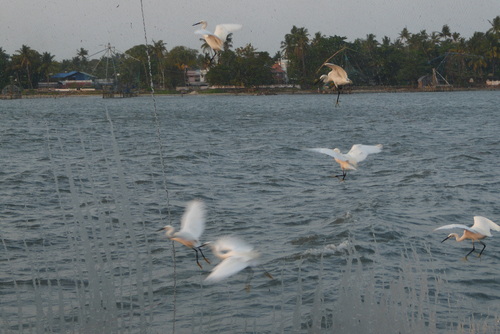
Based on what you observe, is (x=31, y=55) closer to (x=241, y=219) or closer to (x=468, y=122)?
(x=468, y=122)

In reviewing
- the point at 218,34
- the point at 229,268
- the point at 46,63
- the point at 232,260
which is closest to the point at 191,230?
the point at 232,260

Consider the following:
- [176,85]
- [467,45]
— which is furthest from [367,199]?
[176,85]

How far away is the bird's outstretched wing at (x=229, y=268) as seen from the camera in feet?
23.4

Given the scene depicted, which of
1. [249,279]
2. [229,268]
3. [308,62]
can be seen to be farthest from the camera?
[308,62]

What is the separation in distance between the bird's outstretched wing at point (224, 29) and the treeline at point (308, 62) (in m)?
106

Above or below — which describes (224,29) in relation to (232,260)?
above

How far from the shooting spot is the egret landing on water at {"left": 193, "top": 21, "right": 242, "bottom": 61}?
1041cm

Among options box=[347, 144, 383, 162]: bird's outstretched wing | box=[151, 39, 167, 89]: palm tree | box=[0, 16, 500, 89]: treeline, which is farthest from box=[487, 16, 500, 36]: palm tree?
box=[347, 144, 383, 162]: bird's outstretched wing

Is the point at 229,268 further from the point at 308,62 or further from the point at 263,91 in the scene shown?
the point at 263,91

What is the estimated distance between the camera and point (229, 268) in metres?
7.23

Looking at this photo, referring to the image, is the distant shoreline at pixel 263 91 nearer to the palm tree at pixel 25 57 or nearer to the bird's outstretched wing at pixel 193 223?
the palm tree at pixel 25 57

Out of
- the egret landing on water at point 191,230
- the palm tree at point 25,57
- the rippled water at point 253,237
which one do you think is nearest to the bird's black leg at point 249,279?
the rippled water at point 253,237

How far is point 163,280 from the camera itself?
468 inches

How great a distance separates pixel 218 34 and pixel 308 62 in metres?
120
